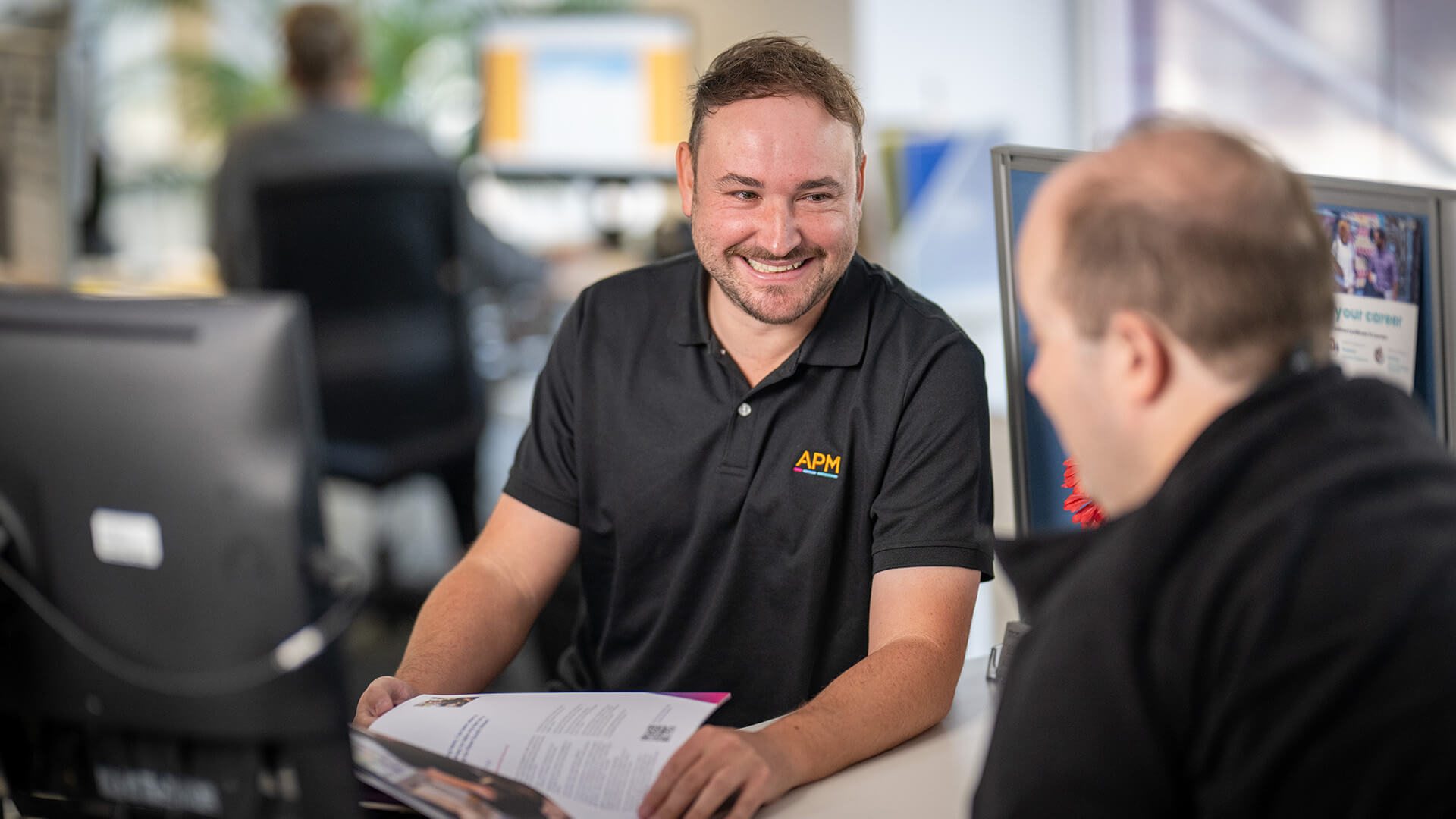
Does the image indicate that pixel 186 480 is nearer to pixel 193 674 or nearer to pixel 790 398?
pixel 193 674

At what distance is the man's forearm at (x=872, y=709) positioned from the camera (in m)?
1.07

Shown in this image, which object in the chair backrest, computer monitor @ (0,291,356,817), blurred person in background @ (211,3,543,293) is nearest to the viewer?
computer monitor @ (0,291,356,817)

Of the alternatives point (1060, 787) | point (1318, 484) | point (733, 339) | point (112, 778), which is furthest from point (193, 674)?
point (733, 339)

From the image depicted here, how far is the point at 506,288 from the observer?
3438mm

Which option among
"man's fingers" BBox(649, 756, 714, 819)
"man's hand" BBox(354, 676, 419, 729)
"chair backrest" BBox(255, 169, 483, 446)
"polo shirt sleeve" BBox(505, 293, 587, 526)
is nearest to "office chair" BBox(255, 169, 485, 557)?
"chair backrest" BBox(255, 169, 483, 446)

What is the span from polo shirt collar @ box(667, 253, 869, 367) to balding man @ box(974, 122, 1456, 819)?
0.63 m

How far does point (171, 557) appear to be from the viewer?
0.79 m

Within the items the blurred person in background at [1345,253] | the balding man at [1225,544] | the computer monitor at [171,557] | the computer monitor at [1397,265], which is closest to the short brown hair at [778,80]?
the computer monitor at [1397,265]

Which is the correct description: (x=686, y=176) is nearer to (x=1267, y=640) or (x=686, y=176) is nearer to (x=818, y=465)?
(x=818, y=465)

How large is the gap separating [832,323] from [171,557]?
851 millimetres

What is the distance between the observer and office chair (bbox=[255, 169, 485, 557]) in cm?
266

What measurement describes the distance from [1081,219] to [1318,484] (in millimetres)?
214

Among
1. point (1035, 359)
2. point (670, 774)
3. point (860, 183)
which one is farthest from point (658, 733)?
point (860, 183)

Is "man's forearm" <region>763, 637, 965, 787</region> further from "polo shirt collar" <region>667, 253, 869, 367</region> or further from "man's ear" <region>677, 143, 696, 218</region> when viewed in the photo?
"man's ear" <region>677, 143, 696, 218</region>
